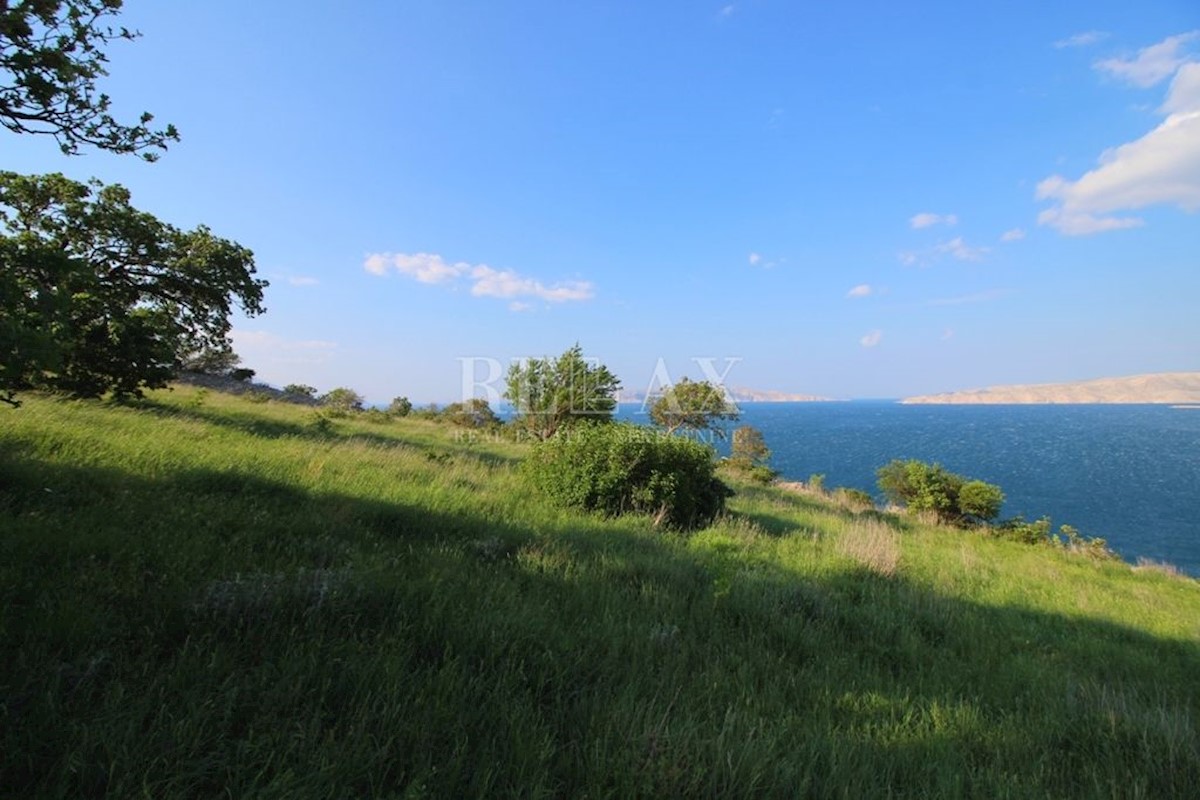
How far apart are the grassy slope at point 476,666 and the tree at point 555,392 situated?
21745 millimetres

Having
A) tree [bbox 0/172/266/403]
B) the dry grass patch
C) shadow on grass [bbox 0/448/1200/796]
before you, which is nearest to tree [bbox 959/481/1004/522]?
the dry grass patch

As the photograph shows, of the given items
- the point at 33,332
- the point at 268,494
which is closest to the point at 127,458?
the point at 268,494

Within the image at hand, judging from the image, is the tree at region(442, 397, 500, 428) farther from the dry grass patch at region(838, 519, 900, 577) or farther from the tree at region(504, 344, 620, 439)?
the dry grass patch at region(838, 519, 900, 577)

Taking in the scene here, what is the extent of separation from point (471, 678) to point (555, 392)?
25853 millimetres

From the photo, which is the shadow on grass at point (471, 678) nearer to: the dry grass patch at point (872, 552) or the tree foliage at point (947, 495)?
the dry grass patch at point (872, 552)

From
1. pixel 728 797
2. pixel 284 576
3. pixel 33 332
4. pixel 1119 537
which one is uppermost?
pixel 33 332

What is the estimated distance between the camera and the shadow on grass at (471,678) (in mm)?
2041

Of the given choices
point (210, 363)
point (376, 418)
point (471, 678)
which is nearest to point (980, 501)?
point (471, 678)

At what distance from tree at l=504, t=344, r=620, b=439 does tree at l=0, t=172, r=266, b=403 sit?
13.3 metres

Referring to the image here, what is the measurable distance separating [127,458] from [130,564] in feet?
13.6

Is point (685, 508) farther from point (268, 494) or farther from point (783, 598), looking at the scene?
point (268, 494)

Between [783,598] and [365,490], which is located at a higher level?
[365,490]

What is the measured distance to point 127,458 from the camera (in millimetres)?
6324

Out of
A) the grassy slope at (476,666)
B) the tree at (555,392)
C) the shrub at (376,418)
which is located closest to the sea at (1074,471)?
the tree at (555,392)
